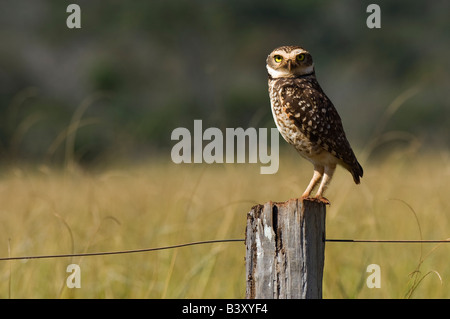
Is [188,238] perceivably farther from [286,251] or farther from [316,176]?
[286,251]

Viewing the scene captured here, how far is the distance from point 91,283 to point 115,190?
4.16 meters

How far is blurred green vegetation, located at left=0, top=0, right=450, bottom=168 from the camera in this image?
99.2ft

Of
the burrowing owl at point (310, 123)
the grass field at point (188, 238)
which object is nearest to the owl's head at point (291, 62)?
the burrowing owl at point (310, 123)

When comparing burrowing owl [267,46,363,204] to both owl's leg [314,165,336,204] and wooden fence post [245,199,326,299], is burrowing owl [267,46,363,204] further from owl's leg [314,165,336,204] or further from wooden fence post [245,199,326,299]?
wooden fence post [245,199,326,299]

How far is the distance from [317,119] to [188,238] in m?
2.90

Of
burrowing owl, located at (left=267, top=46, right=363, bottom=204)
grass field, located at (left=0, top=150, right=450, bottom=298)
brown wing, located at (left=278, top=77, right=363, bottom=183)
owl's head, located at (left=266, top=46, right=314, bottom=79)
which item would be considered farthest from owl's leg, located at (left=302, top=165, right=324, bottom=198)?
owl's head, located at (left=266, top=46, right=314, bottom=79)

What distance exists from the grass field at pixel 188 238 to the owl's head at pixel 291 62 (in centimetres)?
84

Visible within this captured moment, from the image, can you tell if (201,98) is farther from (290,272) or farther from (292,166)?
(290,272)

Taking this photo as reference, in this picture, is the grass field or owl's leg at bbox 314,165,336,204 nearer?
owl's leg at bbox 314,165,336,204

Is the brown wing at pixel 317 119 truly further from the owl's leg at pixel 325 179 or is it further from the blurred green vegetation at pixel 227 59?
the blurred green vegetation at pixel 227 59

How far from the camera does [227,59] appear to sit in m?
34.9

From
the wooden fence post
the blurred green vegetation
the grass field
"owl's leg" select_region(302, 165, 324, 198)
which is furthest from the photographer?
the blurred green vegetation

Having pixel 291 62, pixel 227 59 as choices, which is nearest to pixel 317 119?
pixel 291 62

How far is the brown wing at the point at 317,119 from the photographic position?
455 centimetres
